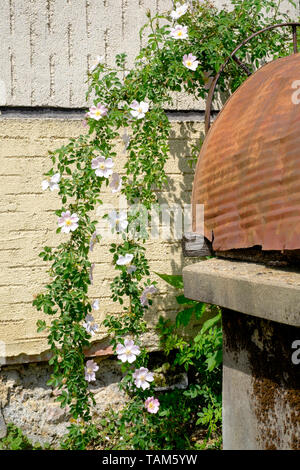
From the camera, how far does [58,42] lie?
Result: 3.24 m

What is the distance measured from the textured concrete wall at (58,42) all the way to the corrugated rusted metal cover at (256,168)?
161cm

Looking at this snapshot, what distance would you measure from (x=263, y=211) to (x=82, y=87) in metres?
2.09

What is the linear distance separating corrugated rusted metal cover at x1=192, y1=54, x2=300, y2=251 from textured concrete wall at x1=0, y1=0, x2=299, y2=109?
1.61 m

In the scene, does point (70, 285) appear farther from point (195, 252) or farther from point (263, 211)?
point (263, 211)

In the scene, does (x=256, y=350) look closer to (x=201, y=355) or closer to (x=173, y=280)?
(x=173, y=280)

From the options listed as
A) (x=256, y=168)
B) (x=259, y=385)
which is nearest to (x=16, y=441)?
(x=259, y=385)

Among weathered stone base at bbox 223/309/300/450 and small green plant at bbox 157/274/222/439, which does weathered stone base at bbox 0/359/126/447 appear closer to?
small green plant at bbox 157/274/222/439

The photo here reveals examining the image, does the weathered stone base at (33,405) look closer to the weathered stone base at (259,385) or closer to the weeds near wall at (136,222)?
the weeds near wall at (136,222)

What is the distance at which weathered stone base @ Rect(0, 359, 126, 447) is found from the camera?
128 inches

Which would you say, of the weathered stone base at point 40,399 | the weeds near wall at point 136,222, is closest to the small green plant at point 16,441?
the weathered stone base at point 40,399

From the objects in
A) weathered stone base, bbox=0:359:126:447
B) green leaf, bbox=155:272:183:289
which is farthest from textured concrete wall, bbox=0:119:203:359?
green leaf, bbox=155:272:183:289

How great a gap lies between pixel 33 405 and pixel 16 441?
246 mm

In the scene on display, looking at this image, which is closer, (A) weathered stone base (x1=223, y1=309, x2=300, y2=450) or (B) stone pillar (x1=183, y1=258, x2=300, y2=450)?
(B) stone pillar (x1=183, y1=258, x2=300, y2=450)
